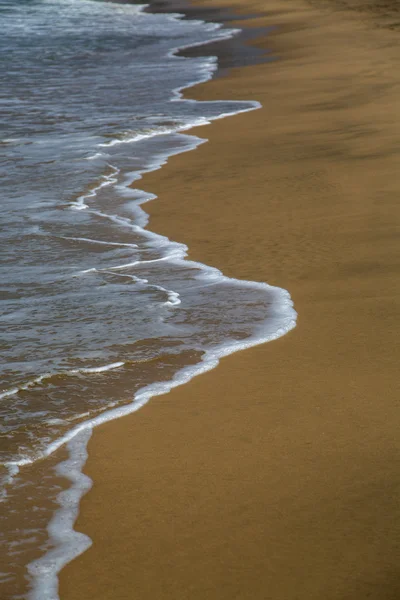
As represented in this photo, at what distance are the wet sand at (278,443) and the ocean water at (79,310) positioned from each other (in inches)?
3.8

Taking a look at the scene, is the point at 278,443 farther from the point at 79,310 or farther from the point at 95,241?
the point at 95,241

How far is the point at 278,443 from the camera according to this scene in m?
2.81

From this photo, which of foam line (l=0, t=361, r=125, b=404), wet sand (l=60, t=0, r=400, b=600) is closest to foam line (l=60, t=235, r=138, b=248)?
wet sand (l=60, t=0, r=400, b=600)

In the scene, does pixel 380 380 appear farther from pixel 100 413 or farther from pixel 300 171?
pixel 300 171

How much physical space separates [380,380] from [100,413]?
0.98 metres

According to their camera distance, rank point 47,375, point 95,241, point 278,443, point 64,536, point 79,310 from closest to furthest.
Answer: point 64,536, point 278,443, point 47,375, point 79,310, point 95,241

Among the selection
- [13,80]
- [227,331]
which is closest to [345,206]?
[227,331]

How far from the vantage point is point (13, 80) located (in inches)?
551

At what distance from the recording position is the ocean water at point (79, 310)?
2637 millimetres

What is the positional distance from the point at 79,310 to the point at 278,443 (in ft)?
5.18

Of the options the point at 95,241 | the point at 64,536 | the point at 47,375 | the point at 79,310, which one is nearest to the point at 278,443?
the point at 64,536

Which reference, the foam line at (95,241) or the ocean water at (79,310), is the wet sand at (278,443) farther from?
the foam line at (95,241)

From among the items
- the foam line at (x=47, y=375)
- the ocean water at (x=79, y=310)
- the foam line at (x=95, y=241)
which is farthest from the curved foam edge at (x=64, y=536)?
the foam line at (x=95, y=241)

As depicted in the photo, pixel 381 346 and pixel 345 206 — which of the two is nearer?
pixel 381 346
